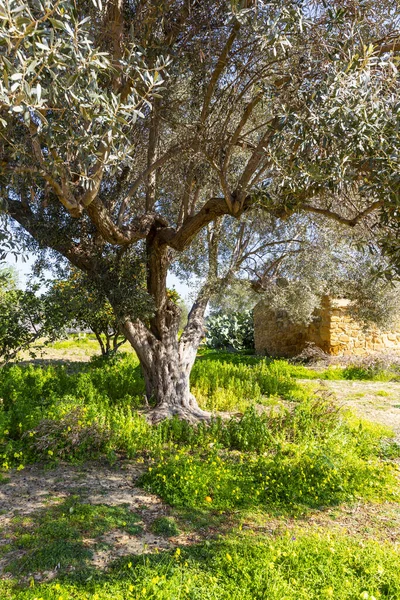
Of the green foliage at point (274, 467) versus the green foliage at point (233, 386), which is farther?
the green foliage at point (233, 386)

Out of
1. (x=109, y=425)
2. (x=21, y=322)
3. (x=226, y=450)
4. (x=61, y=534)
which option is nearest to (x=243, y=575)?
(x=61, y=534)

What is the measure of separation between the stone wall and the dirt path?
7.80 ft

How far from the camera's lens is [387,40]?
5195 millimetres

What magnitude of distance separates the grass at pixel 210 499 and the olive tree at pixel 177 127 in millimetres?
1273

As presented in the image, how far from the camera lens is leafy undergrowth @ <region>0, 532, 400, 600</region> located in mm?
2848

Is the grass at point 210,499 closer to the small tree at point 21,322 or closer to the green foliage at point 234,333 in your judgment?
the small tree at point 21,322

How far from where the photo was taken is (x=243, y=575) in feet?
10.1

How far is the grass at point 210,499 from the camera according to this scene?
299 centimetres

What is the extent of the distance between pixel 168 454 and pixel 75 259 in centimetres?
320

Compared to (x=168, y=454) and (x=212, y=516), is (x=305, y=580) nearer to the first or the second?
(x=212, y=516)

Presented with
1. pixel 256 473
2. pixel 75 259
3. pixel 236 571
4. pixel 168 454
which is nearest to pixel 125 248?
pixel 75 259

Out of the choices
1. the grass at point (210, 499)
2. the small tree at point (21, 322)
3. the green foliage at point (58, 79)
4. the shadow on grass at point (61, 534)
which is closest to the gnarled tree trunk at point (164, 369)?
the grass at point (210, 499)

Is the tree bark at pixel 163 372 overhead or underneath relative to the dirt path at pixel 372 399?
overhead

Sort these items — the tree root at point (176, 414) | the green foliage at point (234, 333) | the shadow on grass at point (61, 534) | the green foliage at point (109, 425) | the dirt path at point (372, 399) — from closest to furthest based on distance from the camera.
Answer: the shadow on grass at point (61, 534), the green foliage at point (109, 425), the tree root at point (176, 414), the dirt path at point (372, 399), the green foliage at point (234, 333)
